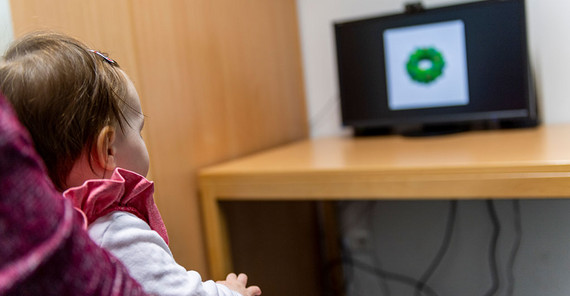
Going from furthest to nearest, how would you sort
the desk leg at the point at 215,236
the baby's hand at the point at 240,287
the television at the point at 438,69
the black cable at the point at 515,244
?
the black cable at the point at 515,244 → the television at the point at 438,69 → the desk leg at the point at 215,236 → the baby's hand at the point at 240,287

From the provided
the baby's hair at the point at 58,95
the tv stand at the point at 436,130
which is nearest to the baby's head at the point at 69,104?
the baby's hair at the point at 58,95

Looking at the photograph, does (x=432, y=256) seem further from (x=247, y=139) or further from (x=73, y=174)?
(x=73, y=174)

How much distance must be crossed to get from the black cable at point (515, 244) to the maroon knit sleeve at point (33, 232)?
4.27 ft

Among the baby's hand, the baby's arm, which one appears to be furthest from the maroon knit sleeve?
the baby's hand

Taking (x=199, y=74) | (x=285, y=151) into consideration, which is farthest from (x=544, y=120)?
(x=199, y=74)

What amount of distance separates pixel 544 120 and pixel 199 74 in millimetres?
965

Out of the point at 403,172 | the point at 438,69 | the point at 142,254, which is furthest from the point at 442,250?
the point at 142,254

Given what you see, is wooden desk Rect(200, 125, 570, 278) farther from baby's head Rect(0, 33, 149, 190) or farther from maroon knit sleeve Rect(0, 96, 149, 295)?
maroon knit sleeve Rect(0, 96, 149, 295)

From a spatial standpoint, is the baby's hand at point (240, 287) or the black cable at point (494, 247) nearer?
the baby's hand at point (240, 287)

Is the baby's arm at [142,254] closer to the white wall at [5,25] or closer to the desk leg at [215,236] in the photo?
the white wall at [5,25]

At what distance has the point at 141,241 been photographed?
0.60 m

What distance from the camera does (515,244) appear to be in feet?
4.89

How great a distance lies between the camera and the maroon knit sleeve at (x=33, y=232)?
16.7 inches

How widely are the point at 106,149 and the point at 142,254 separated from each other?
137mm
